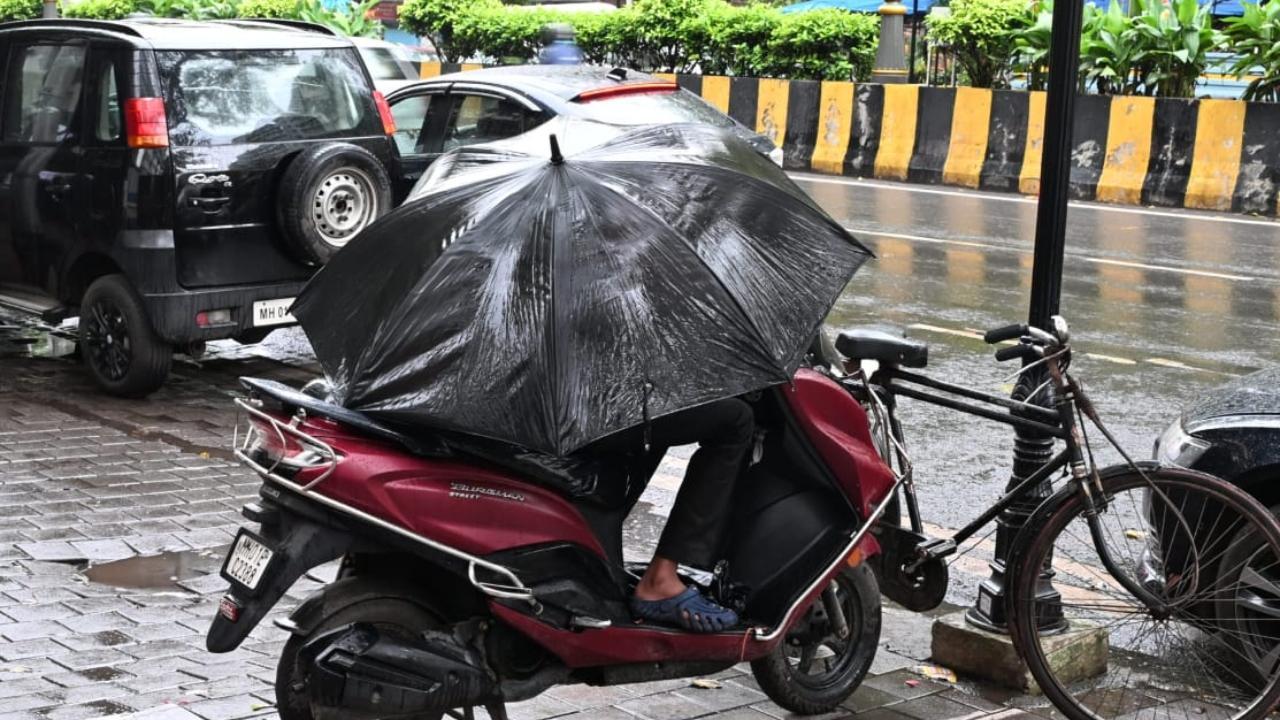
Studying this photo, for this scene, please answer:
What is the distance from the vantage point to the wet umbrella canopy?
12.9ft

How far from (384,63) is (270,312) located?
9.15 meters

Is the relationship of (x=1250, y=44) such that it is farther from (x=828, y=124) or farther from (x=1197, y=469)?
(x=1197, y=469)

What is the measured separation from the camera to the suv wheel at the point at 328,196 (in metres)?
8.59

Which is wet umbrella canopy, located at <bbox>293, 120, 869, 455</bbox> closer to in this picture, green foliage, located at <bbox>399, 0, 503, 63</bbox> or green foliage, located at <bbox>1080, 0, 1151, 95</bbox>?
green foliage, located at <bbox>1080, 0, 1151, 95</bbox>

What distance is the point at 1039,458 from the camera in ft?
16.3

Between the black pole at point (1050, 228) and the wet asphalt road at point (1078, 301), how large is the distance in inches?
39.0

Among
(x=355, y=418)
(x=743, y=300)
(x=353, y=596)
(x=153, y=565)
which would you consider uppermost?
(x=743, y=300)

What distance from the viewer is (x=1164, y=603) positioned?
459 centimetres

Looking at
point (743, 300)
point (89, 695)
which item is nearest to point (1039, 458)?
point (743, 300)

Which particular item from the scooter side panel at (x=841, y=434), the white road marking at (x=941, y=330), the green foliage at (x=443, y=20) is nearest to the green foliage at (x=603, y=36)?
the green foliage at (x=443, y=20)

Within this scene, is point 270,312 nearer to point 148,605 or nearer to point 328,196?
point 328,196

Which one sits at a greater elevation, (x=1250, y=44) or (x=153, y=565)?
(x=1250, y=44)

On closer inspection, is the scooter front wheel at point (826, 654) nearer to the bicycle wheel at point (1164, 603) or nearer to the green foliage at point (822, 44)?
the bicycle wheel at point (1164, 603)

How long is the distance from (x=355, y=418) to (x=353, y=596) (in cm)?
43
